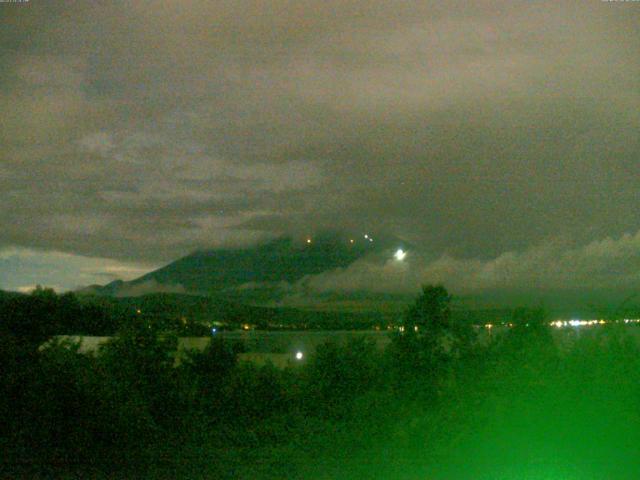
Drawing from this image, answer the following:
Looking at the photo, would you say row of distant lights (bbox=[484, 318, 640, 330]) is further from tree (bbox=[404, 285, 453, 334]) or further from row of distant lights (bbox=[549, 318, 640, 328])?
tree (bbox=[404, 285, 453, 334])

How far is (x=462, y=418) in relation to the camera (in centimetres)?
1177

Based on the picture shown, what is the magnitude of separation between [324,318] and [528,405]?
40.4 feet

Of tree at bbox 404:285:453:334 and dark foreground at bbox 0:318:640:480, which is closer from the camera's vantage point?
dark foreground at bbox 0:318:640:480

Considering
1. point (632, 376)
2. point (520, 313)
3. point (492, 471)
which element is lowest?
point (492, 471)

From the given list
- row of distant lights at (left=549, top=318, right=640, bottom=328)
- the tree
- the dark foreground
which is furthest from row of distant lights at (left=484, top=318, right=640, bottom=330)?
the tree

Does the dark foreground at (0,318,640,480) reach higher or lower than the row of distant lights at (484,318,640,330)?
lower

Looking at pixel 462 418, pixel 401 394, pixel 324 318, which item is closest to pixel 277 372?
pixel 401 394

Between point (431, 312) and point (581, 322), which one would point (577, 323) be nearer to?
point (581, 322)

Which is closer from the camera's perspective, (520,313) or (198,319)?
(520,313)

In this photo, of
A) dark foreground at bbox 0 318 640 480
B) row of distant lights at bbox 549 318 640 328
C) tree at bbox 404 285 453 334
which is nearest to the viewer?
dark foreground at bbox 0 318 640 480

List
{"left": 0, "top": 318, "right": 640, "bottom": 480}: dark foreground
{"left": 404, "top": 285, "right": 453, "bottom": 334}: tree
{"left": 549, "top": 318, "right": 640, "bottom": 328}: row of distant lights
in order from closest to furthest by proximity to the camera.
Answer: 1. {"left": 0, "top": 318, "right": 640, "bottom": 480}: dark foreground
2. {"left": 549, "top": 318, "right": 640, "bottom": 328}: row of distant lights
3. {"left": 404, "top": 285, "right": 453, "bottom": 334}: tree

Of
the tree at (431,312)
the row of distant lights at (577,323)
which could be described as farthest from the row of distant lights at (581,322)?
the tree at (431,312)

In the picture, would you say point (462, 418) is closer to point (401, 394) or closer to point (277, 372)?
point (401, 394)

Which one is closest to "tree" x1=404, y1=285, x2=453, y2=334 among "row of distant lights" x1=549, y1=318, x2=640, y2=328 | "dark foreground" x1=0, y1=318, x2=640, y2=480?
"dark foreground" x1=0, y1=318, x2=640, y2=480
